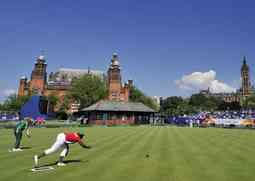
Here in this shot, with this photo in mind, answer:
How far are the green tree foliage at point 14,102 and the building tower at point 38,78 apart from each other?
29.4 feet

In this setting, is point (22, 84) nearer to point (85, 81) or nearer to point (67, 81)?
point (67, 81)

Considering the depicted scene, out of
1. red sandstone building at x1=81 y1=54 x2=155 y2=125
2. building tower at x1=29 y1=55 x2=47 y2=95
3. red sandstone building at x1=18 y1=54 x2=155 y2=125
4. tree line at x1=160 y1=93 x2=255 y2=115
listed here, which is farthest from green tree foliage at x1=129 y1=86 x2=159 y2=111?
red sandstone building at x1=81 y1=54 x2=155 y2=125

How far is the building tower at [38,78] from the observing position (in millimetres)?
128625

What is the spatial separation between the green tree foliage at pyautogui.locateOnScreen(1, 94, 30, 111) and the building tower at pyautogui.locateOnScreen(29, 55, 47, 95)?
29.4 ft

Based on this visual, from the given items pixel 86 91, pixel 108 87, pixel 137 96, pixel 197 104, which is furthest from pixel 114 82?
pixel 197 104

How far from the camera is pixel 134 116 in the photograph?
80.4 m

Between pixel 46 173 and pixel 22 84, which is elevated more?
pixel 22 84

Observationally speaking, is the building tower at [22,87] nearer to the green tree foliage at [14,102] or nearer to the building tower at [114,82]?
the green tree foliage at [14,102]

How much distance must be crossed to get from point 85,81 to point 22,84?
1806 inches

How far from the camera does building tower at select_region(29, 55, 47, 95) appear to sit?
12862 cm

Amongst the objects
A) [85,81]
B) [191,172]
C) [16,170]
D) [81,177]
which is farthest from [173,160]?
[85,81]

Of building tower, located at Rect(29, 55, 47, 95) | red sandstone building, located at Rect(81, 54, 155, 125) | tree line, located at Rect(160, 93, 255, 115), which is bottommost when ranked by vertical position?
red sandstone building, located at Rect(81, 54, 155, 125)

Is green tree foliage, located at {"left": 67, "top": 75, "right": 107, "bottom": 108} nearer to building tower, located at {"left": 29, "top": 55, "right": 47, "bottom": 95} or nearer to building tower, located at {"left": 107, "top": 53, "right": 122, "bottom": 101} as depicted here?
building tower, located at {"left": 107, "top": 53, "right": 122, "bottom": 101}

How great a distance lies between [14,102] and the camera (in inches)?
4592
